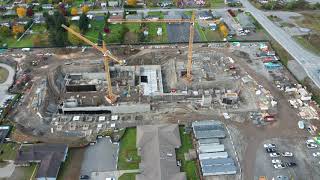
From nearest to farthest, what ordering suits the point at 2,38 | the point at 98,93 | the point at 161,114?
1. the point at 161,114
2. the point at 98,93
3. the point at 2,38

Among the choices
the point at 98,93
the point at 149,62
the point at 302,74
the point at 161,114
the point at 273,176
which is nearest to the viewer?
the point at 273,176

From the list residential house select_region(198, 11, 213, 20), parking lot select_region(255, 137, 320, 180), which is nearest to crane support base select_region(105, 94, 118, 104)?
parking lot select_region(255, 137, 320, 180)

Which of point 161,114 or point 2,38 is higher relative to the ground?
point 2,38

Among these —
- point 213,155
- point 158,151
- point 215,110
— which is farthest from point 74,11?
point 213,155

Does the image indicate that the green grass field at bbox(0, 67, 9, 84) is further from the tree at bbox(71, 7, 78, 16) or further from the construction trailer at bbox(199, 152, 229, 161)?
the construction trailer at bbox(199, 152, 229, 161)

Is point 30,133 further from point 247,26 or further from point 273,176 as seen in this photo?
point 247,26

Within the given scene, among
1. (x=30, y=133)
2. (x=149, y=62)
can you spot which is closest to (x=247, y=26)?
(x=149, y=62)
